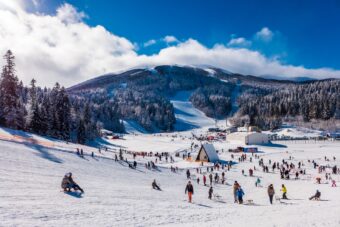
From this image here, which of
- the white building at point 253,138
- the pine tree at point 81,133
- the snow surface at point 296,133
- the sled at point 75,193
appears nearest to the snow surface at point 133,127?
the snow surface at point 296,133

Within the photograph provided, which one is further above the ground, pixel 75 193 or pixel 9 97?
pixel 9 97

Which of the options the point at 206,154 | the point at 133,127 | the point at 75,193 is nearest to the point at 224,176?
the point at 206,154

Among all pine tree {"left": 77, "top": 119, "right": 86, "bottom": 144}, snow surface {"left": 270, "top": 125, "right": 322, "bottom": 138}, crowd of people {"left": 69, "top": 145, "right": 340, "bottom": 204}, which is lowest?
crowd of people {"left": 69, "top": 145, "right": 340, "bottom": 204}

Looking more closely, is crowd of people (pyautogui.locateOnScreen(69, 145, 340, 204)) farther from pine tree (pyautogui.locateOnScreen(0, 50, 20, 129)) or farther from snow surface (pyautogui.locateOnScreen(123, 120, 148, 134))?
snow surface (pyautogui.locateOnScreen(123, 120, 148, 134))

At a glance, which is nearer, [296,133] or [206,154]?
[206,154]

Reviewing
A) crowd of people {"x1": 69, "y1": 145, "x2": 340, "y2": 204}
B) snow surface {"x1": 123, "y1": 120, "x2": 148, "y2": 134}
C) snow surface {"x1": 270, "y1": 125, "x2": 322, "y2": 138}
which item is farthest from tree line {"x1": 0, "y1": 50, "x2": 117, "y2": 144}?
snow surface {"x1": 123, "y1": 120, "x2": 148, "y2": 134}

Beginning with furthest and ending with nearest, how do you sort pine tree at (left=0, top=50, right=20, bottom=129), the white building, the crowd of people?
1. the white building
2. pine tree at (left=0, top=50, right=20, bottom=129)
3. the crowd of people

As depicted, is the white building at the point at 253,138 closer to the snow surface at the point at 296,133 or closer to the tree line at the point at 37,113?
the snow surface at the point at 296,133

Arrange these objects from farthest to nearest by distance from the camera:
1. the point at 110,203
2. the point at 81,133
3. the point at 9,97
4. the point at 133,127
A: 1. the point at 133,127
2. the point at 81,133
3. the point at 9,97
4. the point at 110,203

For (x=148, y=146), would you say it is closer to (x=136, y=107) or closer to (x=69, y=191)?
(x=69, y=191)

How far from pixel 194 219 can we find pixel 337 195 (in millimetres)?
16379

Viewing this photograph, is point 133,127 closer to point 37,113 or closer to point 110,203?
point 37,113

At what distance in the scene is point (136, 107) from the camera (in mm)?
184750

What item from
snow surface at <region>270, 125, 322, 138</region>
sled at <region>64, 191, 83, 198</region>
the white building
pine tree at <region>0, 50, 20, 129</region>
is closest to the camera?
sled at <region>64, 191, 83, 198</region>
